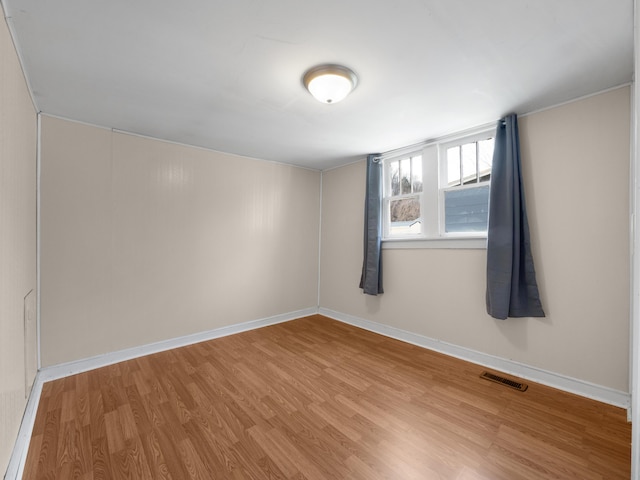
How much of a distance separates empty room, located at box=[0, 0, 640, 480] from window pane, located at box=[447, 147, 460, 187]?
36 mm

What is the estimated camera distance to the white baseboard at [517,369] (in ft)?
6.71

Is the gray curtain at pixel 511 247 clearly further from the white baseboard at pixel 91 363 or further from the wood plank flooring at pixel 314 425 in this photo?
the white baseboard at pixel 91 363

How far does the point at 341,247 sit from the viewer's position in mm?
4215

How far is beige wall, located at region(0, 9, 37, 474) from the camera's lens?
133cm

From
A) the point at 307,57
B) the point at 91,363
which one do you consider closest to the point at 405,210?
the point at 307,57

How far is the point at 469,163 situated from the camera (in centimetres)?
290

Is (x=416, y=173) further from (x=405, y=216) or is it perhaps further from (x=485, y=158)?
(x=485, y=158)

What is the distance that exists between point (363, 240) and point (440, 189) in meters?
1.23

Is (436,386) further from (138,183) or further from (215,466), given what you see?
(138,183)

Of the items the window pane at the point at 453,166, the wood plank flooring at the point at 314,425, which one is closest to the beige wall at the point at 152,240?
the wood plank flooring at the point at 314,425

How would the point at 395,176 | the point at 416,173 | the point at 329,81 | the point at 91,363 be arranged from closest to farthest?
the point at 329,81 → the point at 91,363 → the point at 416,173 → the point at 395,176

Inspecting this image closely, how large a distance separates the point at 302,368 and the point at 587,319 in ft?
7.98

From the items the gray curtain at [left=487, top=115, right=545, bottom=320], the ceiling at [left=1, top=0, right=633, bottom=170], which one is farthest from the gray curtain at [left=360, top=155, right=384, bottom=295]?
the gray curtain at [left=487, top=115, right=545, bottom=320]

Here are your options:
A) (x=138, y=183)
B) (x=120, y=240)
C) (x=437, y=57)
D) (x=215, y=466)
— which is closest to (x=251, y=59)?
(x=437, y=57)
